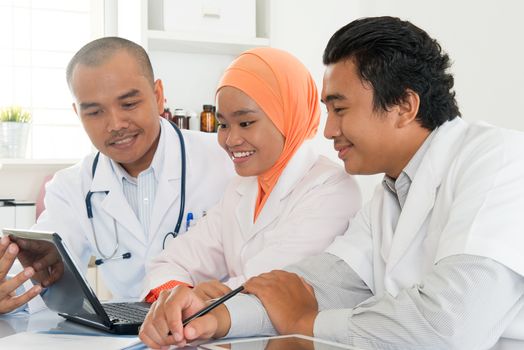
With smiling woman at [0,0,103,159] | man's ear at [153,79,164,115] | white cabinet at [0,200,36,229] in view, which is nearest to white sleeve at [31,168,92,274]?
man's ear at [153,79,164,115]

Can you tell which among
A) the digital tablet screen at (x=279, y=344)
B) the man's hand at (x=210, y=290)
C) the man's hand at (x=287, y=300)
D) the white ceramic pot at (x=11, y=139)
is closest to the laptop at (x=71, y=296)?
the man's hand at (x=210, y=290)

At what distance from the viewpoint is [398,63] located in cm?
126

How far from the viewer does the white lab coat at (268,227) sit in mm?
1421

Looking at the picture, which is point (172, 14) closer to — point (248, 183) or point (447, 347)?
point (248, 183)

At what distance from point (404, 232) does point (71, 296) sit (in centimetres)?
62

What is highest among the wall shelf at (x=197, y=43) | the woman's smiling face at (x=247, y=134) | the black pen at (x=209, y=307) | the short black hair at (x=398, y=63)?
the wall shelf at (x=197, y=43)

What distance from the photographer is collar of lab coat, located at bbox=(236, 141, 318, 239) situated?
60.8 inches

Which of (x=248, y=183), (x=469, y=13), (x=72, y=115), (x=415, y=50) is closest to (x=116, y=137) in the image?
(x=248, y=183)

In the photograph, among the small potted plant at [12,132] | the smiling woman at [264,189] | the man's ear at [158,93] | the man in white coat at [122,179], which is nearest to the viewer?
the smiling woman at [264,189]

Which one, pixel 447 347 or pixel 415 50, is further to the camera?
pixel 415 50

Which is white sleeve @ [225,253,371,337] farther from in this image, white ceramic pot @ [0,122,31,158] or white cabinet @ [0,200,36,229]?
white ceramic pot @ [0,122,31,158]

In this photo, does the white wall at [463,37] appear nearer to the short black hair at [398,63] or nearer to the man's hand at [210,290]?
the short black hair at [398,63]

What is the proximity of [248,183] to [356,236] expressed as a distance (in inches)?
17.3

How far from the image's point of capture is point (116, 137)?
5.92ft
